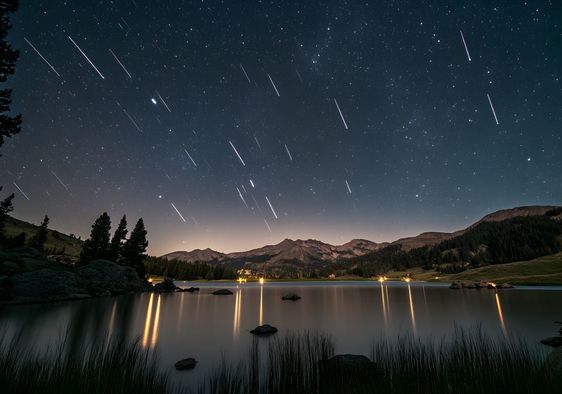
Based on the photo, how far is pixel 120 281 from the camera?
65000mm

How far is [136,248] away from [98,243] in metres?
10.7

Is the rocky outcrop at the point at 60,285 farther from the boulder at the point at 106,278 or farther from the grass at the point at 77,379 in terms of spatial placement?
the grass at the point at 77,379

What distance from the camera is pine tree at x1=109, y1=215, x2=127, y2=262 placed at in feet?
271

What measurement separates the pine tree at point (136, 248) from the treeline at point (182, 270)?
140 ft

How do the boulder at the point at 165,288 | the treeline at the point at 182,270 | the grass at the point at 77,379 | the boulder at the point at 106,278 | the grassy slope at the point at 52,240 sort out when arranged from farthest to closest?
the grassy slope at the point at 52,240
the treeline at the point at 182,270
the boulder at the point at 165,288
the boulder at the point at 106,278
the grass at the point at 77,379

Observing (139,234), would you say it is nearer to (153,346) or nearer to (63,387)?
(153,346)

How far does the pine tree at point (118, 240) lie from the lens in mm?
82688

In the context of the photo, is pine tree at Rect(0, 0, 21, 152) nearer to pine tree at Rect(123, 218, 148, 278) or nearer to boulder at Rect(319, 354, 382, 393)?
boulder at Rect(319, 354, 382, 393)

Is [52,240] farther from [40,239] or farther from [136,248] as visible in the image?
[136,248]

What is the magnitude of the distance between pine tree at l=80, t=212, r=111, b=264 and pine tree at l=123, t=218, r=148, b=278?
5812 millimetres

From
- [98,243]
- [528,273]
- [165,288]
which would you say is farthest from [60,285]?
[528,273]

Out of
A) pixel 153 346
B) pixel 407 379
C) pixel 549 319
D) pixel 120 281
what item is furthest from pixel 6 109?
pixel 120 281

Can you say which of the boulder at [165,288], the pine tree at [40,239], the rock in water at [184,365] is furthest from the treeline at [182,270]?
the rock in water at [184,365]

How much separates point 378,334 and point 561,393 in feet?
56.9
